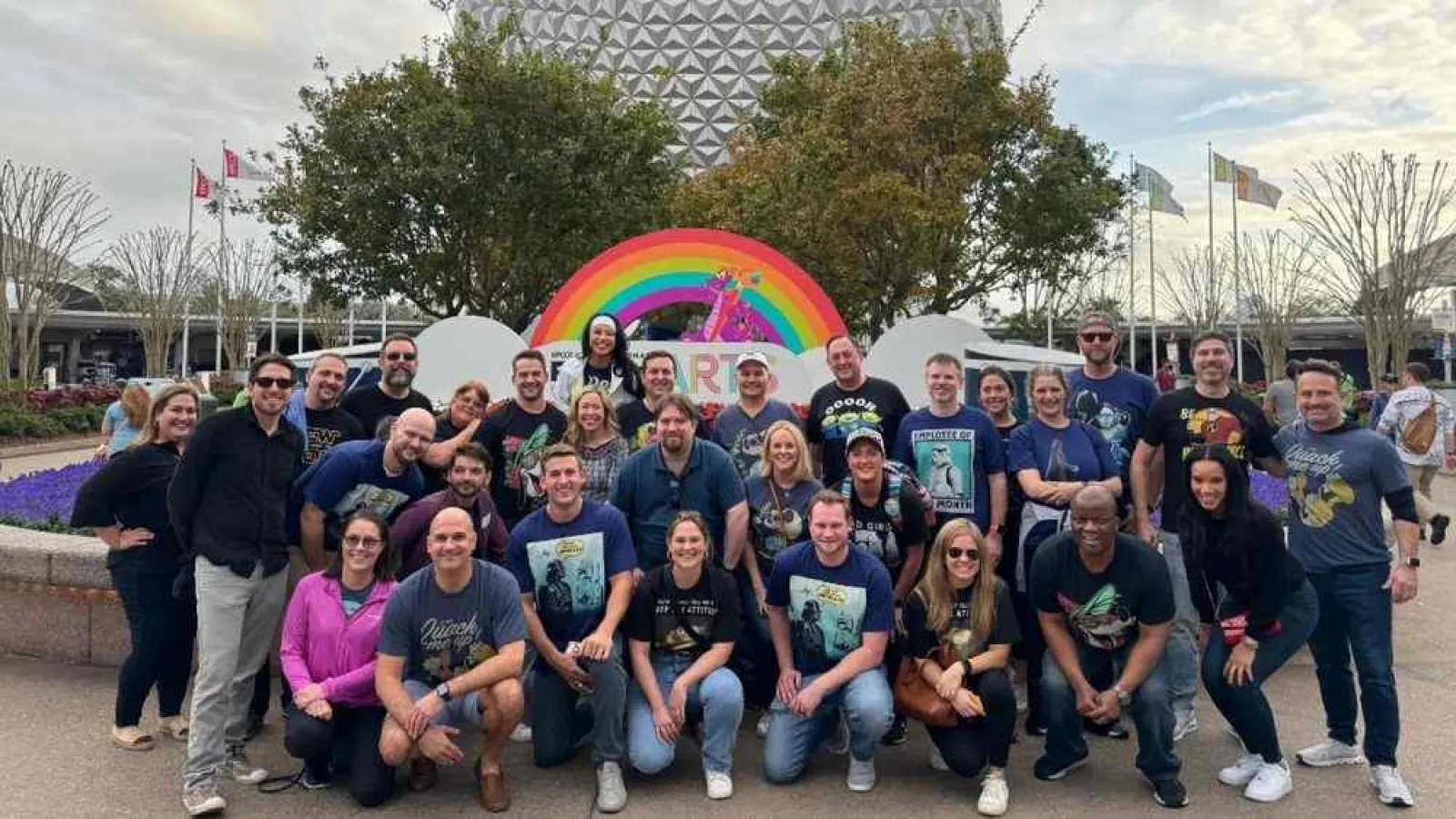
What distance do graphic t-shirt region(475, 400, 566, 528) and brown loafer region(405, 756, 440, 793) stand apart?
171 cm

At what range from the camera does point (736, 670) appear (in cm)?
559

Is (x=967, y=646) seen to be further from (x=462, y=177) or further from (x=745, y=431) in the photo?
(x=462, y=177)

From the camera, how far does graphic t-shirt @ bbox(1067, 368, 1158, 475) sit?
6.07 meters

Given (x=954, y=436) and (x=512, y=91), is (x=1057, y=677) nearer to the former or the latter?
(x=954, y=436)

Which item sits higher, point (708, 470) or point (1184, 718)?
point (708, 470)

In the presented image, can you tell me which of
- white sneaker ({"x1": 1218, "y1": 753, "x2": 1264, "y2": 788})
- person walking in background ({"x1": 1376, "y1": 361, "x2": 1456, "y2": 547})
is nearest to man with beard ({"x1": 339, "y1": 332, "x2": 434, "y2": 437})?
white sneaker ({"x1": 1218, "y1": 753, "x2": 1264, "y2": 788})

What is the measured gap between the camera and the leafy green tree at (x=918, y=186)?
1862 centimetres

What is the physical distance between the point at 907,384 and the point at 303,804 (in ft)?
29.9

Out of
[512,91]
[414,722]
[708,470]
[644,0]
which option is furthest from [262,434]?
[644,0]

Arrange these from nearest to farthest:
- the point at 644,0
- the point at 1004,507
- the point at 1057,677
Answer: the point at 1057,677 < the point at 1004,507 < the point at 644,0

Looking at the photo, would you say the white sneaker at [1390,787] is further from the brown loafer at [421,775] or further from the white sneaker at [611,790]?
the brown loafer at [421,775]

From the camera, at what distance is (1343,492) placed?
193 inches

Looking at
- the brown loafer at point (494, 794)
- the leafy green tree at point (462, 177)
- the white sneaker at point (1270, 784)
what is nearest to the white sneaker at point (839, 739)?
the brown loafer at point (494, 794)

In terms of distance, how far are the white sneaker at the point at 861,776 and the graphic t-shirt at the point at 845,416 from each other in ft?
6.30
